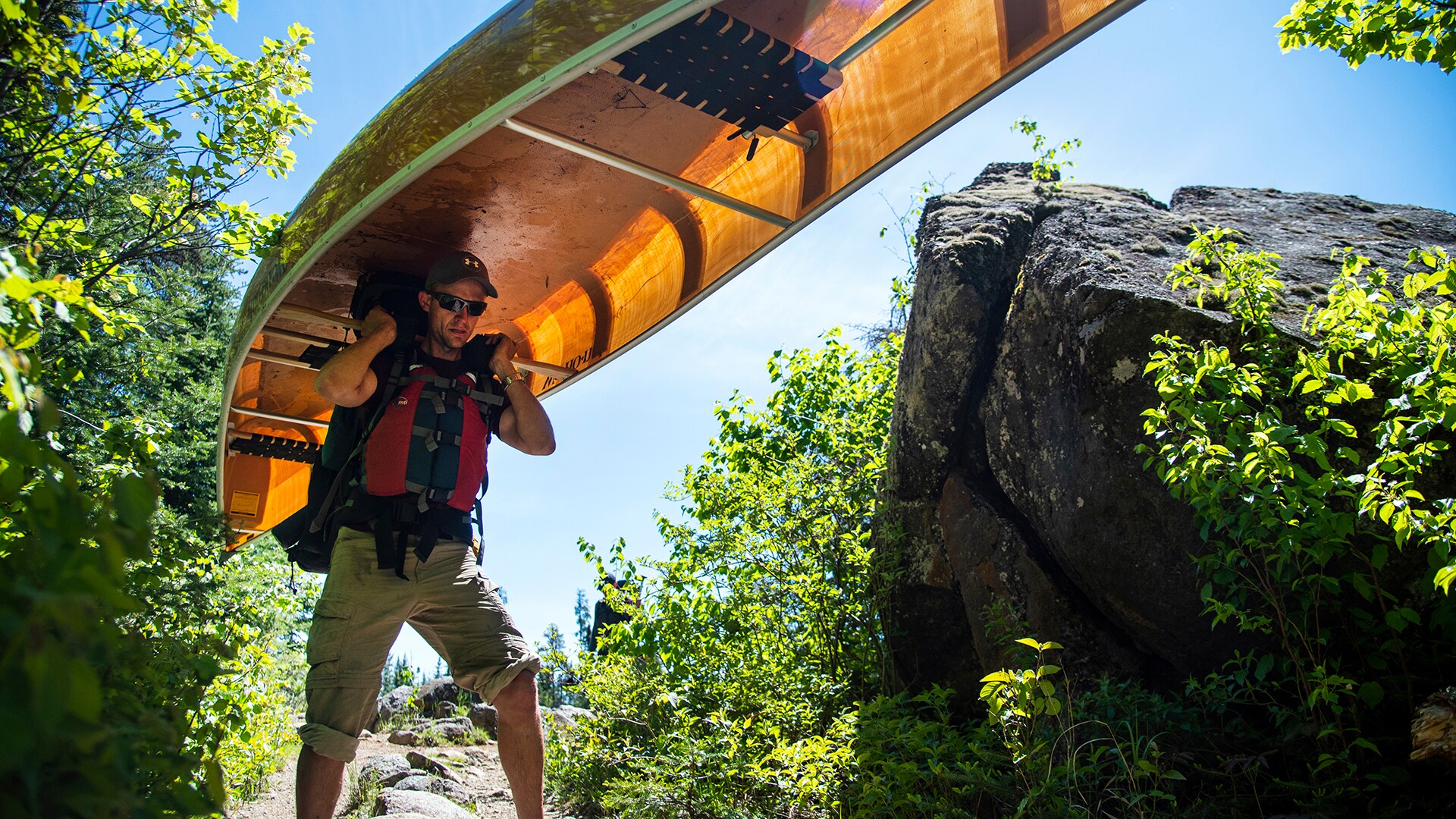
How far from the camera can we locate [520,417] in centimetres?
396

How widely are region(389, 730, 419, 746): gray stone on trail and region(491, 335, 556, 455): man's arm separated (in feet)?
20.4

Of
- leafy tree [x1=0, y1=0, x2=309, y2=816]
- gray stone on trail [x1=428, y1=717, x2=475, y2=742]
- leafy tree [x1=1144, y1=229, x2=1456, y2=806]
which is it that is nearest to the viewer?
leafy tree [x1=0, y1=0, x2=309, y2=816]

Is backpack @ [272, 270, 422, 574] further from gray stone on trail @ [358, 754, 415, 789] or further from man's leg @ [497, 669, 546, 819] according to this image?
gray stone on trail @ [358, 754, 415, 789]

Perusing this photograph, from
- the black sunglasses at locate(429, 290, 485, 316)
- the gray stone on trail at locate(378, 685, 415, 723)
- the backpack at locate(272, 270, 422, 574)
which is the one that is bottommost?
the gray stone on trail at locate(378, 685, 415, 723)

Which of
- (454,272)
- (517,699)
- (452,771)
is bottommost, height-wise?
(452,771)

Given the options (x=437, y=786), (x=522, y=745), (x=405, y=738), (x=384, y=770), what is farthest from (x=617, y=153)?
(x=405, y=738)

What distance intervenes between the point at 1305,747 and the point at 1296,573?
0.56m

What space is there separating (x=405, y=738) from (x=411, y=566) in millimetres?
6469

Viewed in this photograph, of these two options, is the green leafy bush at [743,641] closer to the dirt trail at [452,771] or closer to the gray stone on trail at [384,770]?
the dirt trail at [452,771]

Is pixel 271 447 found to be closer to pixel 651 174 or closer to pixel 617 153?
pixel 617 153

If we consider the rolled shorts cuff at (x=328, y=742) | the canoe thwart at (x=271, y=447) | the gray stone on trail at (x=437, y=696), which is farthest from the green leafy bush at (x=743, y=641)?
the gray stone on trail at (x=437, y=696)

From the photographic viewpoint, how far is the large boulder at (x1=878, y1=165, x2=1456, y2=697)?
347cm

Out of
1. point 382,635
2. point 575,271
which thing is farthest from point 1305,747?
point 575,271

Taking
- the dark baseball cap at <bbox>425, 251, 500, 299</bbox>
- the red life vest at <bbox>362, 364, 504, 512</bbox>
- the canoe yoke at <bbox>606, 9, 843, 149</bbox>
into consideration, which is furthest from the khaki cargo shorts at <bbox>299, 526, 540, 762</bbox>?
the canoe yoke at <bbox>606, 9, 843, 149</bbox>
